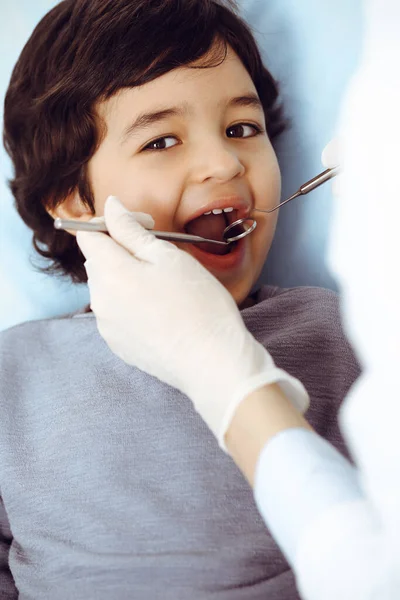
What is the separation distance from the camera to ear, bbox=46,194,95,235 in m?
1.03

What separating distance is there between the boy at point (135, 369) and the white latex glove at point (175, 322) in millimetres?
33

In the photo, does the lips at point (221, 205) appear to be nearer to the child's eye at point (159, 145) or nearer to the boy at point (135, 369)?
the boy at point (135, 369)

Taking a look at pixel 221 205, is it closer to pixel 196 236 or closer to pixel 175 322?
pixel 196 236

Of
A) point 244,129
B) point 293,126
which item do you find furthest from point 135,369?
point 293,126

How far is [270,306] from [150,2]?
0.51 meters

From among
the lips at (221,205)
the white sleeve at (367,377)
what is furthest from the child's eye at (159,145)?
the white sleeve at (367,377)

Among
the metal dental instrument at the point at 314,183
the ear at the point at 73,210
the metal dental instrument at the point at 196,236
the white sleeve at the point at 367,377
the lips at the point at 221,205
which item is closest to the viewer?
the white sleeve at the point at 367,377

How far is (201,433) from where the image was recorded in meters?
0.80

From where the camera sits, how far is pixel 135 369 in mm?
891

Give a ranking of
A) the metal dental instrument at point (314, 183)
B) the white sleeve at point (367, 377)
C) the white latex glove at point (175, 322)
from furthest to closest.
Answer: the metal dental instrument at point (314, 183) → the white latex glove at point (175, 322) → the white sleeve at point (367, 377)

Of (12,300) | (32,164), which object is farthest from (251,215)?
(12,300)

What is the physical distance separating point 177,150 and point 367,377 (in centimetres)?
57

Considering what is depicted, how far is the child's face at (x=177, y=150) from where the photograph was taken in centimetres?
89

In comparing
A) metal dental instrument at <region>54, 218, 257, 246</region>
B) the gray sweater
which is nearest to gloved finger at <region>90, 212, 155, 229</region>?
metal dental instrument at <region>54, 218, 257, 246</region>
